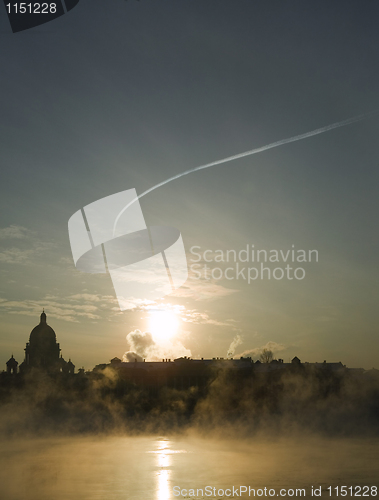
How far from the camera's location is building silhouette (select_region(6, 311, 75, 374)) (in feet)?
529

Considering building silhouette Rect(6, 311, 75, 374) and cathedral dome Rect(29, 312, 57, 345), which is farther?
cathedral dome Rect(29, 312, 57, 345)

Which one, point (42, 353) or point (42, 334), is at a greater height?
point (42, 334)

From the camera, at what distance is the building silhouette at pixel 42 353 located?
529 ft

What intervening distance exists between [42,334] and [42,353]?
26.9 feet

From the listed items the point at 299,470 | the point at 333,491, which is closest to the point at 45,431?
the point at 299,470

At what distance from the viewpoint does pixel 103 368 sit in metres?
135

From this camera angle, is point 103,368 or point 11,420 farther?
point 103,368

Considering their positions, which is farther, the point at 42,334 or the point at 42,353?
the point at 42,334

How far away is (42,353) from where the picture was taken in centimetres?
16875

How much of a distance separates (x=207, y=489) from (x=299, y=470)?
32.5 feet

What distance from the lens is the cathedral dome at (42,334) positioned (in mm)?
172875

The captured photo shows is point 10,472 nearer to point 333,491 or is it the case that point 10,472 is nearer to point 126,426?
point 333,491

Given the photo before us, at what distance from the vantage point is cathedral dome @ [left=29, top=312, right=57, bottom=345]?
567ft

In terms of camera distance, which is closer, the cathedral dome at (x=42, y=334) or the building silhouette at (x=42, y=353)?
the building silhouette at (x=42, y=353)
